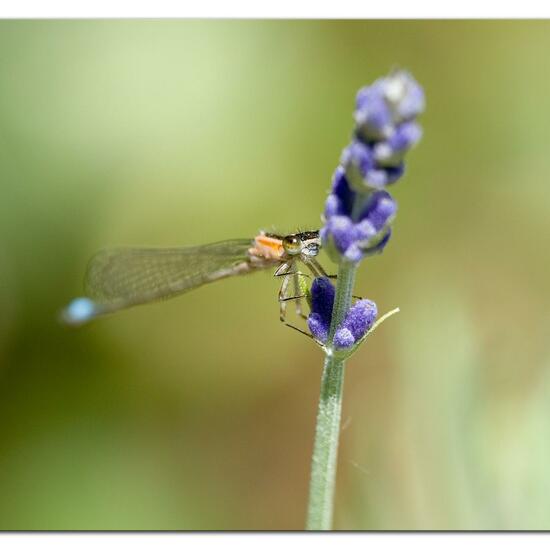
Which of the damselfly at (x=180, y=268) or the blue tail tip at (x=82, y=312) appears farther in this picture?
the blue tail tip at (x=82, y=312)

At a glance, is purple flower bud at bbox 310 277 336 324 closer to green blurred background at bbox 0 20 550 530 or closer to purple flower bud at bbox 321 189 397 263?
purple flower bud at bbox 321 189 397 263

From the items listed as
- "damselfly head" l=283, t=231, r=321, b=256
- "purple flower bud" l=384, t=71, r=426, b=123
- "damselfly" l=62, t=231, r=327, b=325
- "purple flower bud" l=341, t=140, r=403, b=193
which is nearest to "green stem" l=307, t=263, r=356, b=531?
"purple flower bud" l=341, t=140, r=403, b=193

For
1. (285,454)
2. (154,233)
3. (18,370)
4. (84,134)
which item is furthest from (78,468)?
(84,134)

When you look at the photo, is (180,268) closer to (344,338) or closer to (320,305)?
(320,305)

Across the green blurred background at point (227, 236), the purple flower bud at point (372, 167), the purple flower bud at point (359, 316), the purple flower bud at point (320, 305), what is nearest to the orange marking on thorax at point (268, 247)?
the green blurred background at point (227, 236)

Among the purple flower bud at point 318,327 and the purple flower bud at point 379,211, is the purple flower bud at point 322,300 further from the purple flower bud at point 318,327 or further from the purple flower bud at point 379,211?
the purple flower bud at point 379,211

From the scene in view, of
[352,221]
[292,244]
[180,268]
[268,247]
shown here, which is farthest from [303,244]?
[352,221]
